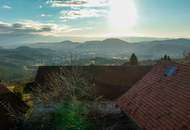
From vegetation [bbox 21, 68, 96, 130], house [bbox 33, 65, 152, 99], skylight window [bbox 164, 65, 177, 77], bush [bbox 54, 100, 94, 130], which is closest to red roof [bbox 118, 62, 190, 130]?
Result: skylight window [bbox 164, 65, 177, 77]

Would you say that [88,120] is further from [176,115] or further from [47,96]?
[176,115]

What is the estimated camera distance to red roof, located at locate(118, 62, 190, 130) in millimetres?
10172

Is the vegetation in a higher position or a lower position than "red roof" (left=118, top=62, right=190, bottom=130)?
lower

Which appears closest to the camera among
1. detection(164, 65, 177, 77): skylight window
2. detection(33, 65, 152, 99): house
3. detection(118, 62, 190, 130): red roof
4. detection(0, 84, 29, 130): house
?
detection(118, 62, 190, 130): red roof

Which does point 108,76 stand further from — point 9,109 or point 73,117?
point 73,117

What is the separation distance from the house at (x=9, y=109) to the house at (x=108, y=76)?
6.31 m

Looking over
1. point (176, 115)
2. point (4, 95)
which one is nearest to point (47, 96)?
point (4, 95)

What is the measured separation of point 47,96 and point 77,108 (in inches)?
95.7

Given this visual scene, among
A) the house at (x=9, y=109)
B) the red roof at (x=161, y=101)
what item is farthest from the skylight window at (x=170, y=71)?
the house at (x=9, y=109)

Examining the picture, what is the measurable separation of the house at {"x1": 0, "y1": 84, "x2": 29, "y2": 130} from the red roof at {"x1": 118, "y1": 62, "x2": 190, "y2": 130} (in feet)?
24.8

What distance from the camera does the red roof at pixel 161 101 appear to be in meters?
10.2

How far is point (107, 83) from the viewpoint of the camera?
31.1 m

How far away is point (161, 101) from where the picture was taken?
12.4m

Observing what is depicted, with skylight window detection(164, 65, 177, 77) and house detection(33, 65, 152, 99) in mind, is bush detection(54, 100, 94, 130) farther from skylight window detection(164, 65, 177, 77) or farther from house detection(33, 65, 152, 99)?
house detection(33, 65, 152, 99)
